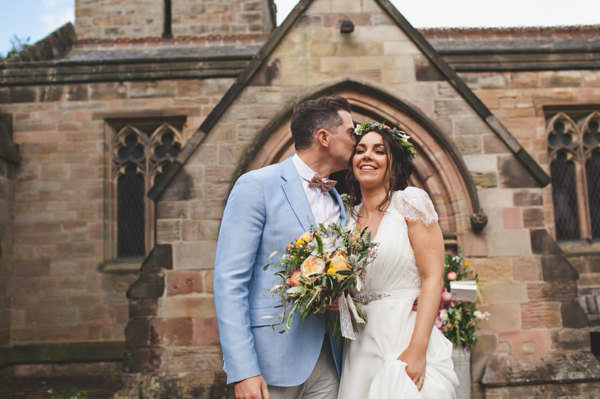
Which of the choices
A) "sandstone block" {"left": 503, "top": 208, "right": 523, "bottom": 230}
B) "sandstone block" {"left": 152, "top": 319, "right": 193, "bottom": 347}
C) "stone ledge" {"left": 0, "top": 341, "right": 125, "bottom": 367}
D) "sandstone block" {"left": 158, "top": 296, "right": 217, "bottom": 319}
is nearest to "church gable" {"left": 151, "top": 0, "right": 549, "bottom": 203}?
"sandstone block" {"left": 503, "top": 208, "right": 523, "bottom": 230}

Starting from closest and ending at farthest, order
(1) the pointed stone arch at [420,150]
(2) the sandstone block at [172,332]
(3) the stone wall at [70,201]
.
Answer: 1. (2) the sandstone block at [172,332]
2. (1) the pointed stone arch at [420,150]
3. (3) the stone wall at [70,201]

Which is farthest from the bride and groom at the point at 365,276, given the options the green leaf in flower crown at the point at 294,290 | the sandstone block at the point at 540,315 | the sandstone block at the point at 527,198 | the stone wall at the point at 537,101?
the stone wall at the point at 537,101

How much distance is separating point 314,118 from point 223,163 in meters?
3.07

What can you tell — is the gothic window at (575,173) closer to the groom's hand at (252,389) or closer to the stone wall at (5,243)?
the groom's hand at (252,389)

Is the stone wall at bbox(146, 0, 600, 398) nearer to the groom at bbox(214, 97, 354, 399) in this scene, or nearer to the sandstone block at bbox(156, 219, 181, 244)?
the sandstone block at bbox(156, 219, 181, 244)

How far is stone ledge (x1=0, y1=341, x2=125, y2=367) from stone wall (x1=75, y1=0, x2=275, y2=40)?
6.08 m

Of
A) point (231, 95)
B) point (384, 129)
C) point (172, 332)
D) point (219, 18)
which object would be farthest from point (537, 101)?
point (172, 332)

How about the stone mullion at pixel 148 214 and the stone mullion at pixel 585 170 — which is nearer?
the stone mullion at pixel 585 170

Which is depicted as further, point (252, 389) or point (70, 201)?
point (70, 201)

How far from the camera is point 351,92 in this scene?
5.77 meters

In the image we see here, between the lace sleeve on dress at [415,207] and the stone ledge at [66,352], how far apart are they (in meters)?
6.80

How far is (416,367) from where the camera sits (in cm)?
227

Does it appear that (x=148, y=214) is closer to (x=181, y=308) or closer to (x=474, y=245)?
(x=181, y=308)

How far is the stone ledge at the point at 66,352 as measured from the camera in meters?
7.93
